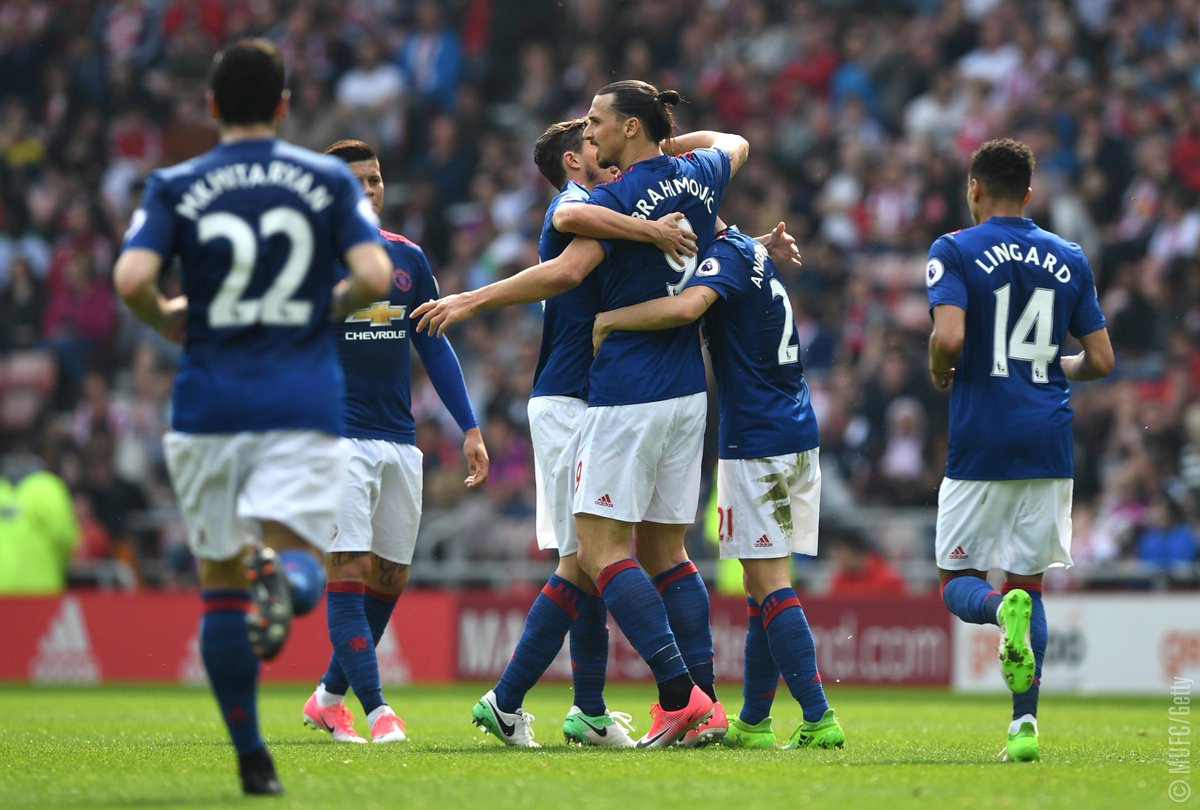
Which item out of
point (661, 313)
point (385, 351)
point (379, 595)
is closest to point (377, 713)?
point (379, 595)

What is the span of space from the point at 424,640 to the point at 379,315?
352 inches

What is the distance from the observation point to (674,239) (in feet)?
23.8

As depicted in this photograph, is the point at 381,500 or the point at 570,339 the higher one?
the point at 570,339

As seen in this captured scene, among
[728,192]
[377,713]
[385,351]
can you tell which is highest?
[728,192]

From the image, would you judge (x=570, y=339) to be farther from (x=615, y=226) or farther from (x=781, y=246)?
(x=781, y=246)

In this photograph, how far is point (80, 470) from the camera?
1961 cm

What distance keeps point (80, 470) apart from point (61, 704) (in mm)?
7400

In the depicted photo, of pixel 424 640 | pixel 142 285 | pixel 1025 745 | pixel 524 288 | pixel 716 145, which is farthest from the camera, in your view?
pixel 424 640

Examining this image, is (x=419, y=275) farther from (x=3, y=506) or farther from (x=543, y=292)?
(x=3, y=506)

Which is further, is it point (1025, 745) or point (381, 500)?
point (381, 500)

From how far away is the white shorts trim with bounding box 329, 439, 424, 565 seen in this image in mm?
8008

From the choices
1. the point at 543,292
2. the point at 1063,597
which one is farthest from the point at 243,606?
the point at 1063,597

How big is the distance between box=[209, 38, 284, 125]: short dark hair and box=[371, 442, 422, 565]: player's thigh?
2.88m

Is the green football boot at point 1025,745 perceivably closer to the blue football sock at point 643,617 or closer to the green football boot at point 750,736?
the green football boot at point 750,736
